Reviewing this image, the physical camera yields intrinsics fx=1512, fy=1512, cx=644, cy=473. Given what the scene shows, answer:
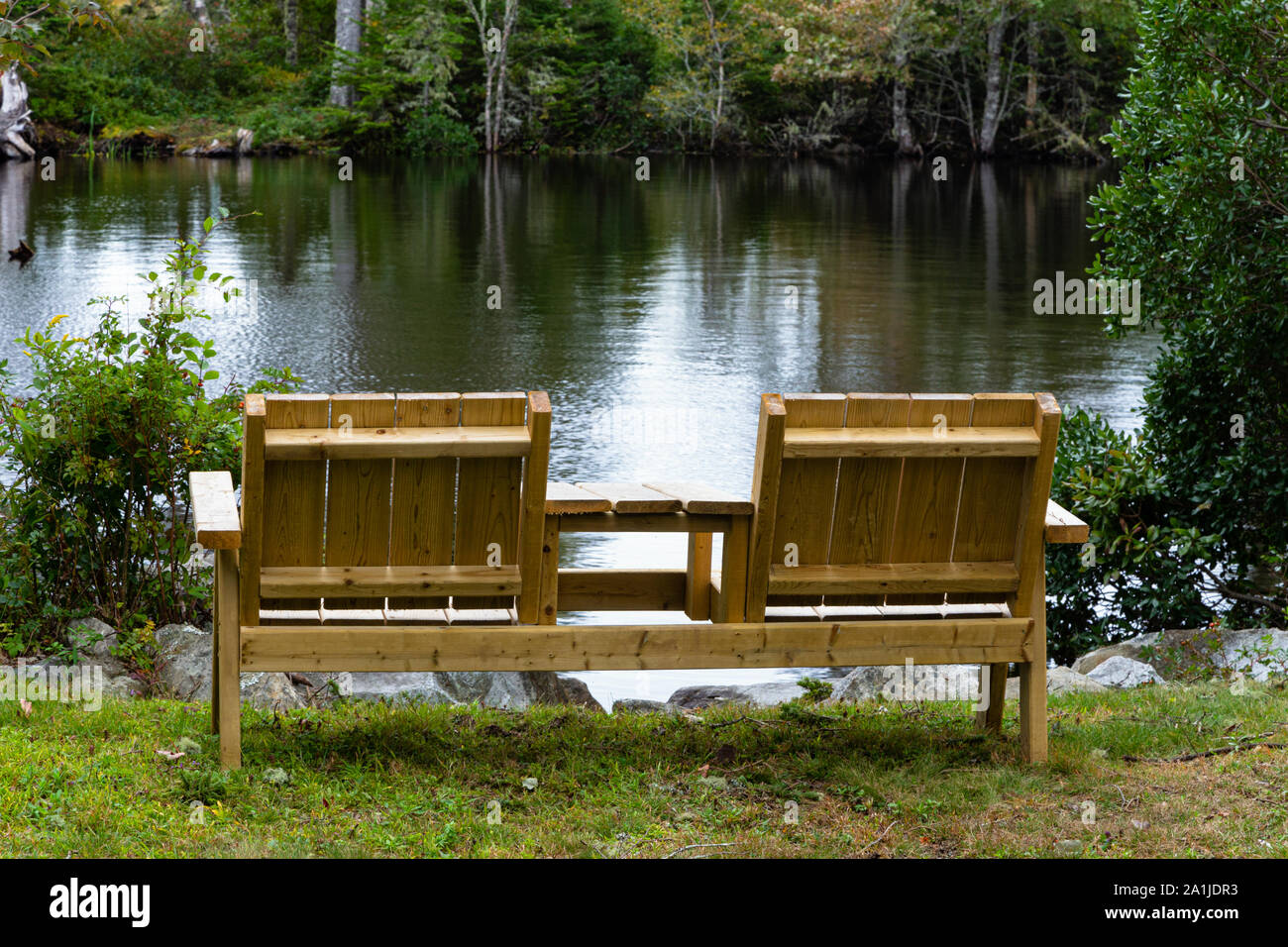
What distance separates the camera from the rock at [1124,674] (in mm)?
6188

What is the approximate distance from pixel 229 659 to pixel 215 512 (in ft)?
1.32

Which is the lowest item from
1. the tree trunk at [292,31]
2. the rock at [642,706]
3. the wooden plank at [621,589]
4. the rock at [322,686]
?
the rock at [642,706]

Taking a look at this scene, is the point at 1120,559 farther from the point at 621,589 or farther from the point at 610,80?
the point at 610,80

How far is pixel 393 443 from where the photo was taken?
13.2 ft

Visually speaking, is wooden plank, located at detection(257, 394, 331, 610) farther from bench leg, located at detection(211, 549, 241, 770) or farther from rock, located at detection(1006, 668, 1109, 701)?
rock, located at detection(1006, 668, 1109, 701)

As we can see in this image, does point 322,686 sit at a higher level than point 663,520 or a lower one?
lower

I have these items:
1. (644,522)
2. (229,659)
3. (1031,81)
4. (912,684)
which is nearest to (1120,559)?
(912,684)

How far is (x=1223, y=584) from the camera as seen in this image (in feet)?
24.4

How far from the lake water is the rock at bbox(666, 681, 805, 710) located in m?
0.43

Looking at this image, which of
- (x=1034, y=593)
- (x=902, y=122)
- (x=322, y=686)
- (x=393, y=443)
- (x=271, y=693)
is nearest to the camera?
(x=393, y=443)

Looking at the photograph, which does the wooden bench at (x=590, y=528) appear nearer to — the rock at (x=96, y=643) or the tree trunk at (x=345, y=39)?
the rock at (x=96, y=643)

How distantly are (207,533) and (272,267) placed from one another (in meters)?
16.5

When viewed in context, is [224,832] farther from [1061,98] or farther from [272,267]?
[1061,98]

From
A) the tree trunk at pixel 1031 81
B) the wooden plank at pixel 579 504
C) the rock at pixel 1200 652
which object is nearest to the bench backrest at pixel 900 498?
the wooden plank at pixel 579 504
